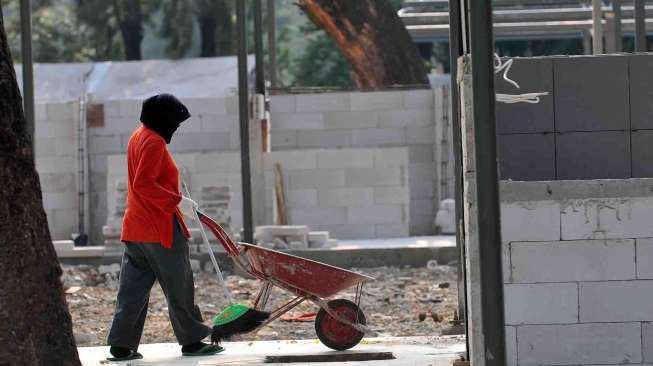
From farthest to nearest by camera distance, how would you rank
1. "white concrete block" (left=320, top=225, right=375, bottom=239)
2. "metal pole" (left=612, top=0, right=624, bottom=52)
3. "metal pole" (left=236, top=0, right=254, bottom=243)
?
"white concrete block" (left=320, top=225, right=375, bottom=239), "metal pole" (left=612, top=0, right=624, bottom=52), "metal pole" (left=236, top=0, right=254, bottom=243)

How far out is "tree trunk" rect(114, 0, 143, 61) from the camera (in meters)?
36.5

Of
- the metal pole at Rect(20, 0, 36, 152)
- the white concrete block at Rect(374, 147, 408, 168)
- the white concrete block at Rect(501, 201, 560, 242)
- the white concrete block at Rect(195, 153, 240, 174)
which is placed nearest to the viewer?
the white concrete block at Rect(501, 201, 560, 242)

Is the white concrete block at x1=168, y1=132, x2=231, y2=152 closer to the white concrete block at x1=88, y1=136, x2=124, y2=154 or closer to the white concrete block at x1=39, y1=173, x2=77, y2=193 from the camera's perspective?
the white concrete block at x1=88, y1=136, x2=124, y2=154

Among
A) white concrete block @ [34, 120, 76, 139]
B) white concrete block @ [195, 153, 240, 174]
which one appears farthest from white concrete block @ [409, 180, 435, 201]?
white concrete block @ [34, 120, 76, 139]

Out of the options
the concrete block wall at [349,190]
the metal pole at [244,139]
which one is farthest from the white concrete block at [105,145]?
the metal pole at [244,139]

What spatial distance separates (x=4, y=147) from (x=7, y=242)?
17.0 inches

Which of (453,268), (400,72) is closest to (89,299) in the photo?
(453,268)

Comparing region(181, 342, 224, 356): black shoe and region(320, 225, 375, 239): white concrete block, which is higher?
region(320, 225, 375, 239): white concrete block

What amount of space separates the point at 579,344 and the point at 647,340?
37 centimetres

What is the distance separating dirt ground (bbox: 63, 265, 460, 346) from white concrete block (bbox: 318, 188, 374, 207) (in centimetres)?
250

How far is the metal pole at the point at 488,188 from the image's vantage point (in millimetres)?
6004

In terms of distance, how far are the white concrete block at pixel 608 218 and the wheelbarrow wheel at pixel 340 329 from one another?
1.88m

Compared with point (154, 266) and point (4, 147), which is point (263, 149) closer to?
point (154, 266)

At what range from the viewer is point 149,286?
8492mm
